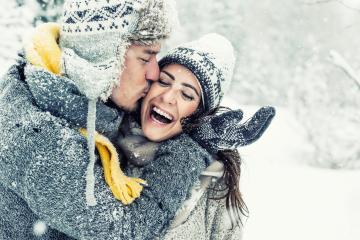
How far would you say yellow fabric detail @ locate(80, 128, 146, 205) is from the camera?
2.16 m

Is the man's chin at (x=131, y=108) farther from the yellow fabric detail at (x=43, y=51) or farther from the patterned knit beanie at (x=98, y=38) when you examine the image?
the yellow fabric detail at (x=43, y=51)

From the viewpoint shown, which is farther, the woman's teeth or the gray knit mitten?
the woman's teeth

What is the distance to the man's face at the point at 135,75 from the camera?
2416mm

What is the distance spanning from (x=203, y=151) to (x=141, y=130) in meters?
0.43

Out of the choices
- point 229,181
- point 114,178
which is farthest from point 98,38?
point 229,181

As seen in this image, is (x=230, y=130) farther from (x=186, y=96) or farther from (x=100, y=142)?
(x=100, y=142)

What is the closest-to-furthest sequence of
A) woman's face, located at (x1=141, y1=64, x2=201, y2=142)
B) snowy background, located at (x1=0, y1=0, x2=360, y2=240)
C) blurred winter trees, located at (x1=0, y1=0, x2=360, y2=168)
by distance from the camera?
woman's face, located at (x1=141, y1=64, x2=201, y2=142), snowy background, located at (x1=0, y1=0, x2=360, y2=240), blurred winter trees, located at (x1=0, y1=0, x2=360, y2=168)

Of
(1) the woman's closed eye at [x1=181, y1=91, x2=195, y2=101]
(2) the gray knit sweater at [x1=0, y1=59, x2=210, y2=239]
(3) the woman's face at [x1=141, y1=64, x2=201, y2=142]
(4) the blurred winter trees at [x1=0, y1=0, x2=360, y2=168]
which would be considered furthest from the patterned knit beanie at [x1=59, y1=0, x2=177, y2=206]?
(4) the blurred winter trees at [x1=0, y1=0, x2=360, y2=168]

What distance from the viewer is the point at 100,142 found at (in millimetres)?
2223

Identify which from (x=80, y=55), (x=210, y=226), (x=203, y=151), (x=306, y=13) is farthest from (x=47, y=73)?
(x=306, y=13)

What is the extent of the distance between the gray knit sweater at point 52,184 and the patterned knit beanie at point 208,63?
2.45ft

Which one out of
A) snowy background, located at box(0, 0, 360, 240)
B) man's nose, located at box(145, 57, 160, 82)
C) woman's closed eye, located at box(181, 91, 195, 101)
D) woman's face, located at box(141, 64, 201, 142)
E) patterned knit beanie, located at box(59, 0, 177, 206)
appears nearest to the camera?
patterned knit beanie, located at box(59, 0, 177, 206)

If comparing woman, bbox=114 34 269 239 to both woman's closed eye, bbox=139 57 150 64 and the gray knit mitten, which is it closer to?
the gray knit mitten

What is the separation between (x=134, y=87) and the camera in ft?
8.27
